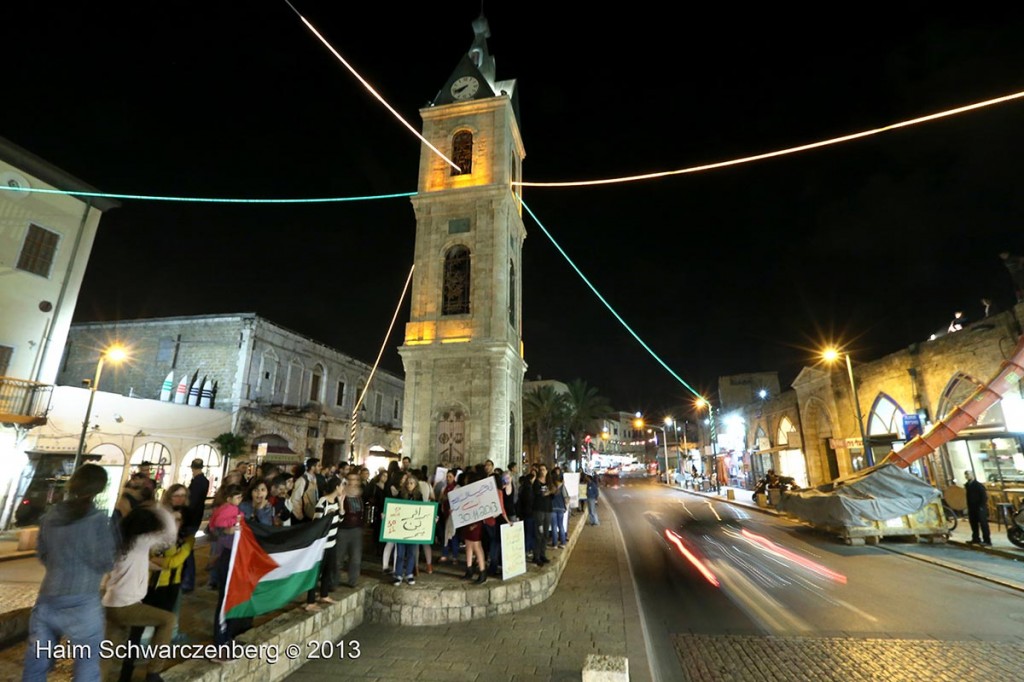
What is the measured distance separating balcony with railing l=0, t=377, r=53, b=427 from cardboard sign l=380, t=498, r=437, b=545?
16.1 meters

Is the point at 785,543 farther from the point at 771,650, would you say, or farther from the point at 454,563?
the point at 454,563

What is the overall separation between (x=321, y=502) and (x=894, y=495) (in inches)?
626

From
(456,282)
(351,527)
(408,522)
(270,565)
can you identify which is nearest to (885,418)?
(456,282)

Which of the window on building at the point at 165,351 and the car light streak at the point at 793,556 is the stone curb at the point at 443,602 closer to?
the car light streak at the point at 793,556

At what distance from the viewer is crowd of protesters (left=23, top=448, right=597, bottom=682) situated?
374cm

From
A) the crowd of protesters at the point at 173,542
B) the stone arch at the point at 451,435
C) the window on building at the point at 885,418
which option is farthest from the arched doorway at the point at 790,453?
the crowd of protesters at the point at 173,542

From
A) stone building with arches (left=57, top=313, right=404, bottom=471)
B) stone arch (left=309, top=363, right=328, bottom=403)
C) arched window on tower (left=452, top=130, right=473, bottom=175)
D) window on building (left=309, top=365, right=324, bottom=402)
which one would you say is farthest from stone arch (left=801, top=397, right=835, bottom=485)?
window on building (left=309, top=365, right=324, bottom=402)

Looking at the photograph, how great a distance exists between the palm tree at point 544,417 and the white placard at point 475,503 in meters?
34.5

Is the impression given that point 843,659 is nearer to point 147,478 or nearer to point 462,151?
point 147,478

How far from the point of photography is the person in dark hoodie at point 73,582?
12.1ft

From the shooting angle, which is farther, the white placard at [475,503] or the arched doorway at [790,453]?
the arched doorway at [790,453]

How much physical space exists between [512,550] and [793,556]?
847 cm

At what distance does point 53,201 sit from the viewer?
18297 mm

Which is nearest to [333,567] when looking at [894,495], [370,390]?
[894,495]
